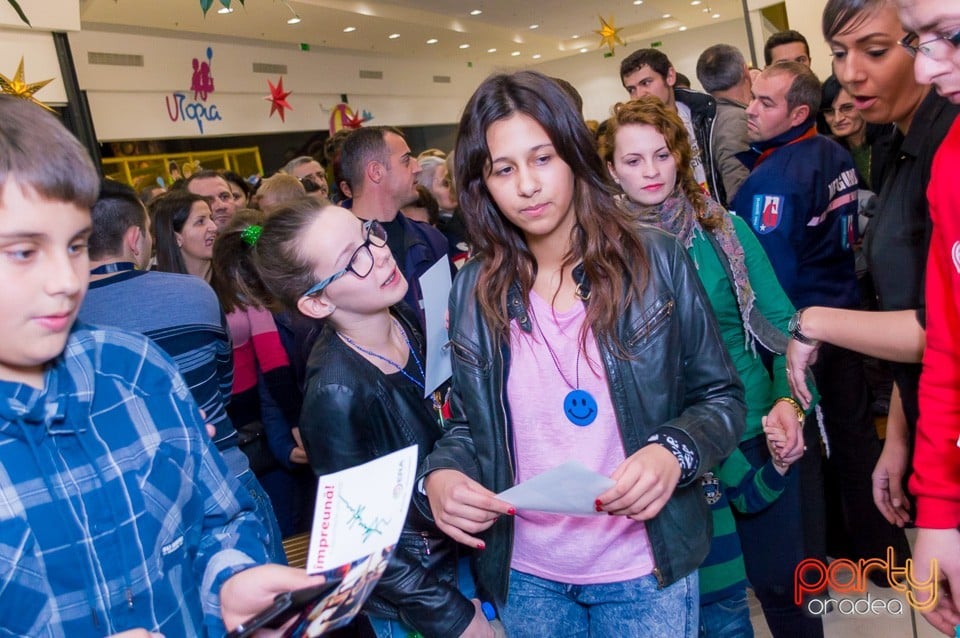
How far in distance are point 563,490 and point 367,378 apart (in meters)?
0.65

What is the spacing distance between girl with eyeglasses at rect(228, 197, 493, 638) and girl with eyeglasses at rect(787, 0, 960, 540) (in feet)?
2.92

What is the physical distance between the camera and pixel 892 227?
1.59 meters

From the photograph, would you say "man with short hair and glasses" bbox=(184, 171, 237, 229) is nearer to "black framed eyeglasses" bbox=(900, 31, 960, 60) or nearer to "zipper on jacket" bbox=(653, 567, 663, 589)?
"zipper on jacket" bbox=(653, 567, 663, 589)

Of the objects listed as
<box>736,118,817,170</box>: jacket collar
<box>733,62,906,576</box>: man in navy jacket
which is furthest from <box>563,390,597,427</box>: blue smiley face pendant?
<box>736,118,817,170</box>: jacket collar

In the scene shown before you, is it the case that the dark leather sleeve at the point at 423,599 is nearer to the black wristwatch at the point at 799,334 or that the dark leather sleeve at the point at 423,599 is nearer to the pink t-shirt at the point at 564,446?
the pink t-shirt at the point at 564,446

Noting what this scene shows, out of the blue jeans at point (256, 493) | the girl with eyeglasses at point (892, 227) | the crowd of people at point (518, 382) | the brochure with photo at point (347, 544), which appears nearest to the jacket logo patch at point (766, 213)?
the crowd of people at point (518, 382)

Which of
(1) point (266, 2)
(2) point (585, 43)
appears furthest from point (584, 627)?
(2) point (585, 43)

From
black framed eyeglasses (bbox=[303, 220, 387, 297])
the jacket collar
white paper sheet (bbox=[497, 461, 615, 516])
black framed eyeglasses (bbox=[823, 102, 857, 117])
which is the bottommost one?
white paper sheet (bbox=[497, 461, 615, 516])

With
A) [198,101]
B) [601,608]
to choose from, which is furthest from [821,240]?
[198,101]

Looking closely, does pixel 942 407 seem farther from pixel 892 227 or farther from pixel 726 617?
pixel 726 617

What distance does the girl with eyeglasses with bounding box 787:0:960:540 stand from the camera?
149 cm

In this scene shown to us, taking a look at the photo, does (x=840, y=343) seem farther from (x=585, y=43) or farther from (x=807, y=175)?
(x=585, y=43)

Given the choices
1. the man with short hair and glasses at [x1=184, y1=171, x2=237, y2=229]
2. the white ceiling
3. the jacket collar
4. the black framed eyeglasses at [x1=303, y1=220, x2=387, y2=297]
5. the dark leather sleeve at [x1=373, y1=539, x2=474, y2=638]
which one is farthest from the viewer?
the white ceiling

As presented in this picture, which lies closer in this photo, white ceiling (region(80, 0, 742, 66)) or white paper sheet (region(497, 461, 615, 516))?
white paper sheet (region(497, 461, 615, 516))
